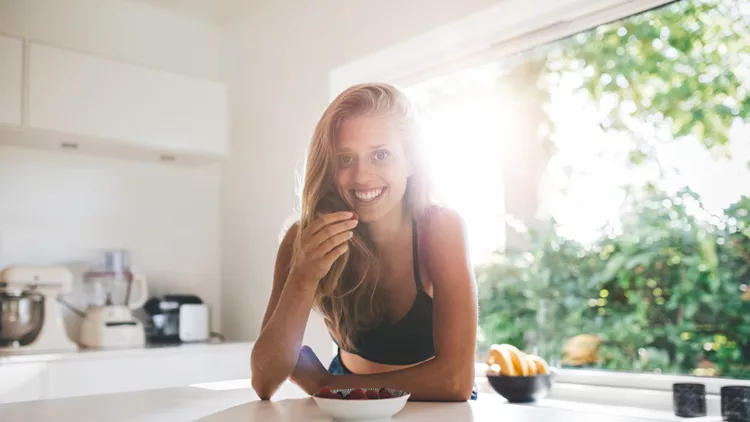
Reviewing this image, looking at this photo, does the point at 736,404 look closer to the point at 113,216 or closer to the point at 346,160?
the point at 346,160

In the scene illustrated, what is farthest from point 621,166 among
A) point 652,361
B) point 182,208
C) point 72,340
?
point 72,340

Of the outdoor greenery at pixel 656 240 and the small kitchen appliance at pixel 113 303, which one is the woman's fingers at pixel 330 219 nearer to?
the outdoor greenery at pixel 656 240

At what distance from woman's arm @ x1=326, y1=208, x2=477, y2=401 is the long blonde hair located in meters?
0.08

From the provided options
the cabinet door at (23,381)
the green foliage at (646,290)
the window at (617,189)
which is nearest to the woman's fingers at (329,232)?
the window at (617,189)

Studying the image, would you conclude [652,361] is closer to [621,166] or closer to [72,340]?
[621,166]

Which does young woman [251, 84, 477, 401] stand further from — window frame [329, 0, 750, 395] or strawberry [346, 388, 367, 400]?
window frame [329, 0, 750, 395]

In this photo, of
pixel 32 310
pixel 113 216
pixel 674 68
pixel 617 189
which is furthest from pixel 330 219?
pixel 113 216

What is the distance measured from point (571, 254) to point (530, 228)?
0.18 m

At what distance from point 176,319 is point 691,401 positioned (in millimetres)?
2188

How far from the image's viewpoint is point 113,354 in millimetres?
2531

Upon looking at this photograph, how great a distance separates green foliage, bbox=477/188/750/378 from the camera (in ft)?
6.18

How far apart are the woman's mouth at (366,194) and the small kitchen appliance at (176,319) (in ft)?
6.10

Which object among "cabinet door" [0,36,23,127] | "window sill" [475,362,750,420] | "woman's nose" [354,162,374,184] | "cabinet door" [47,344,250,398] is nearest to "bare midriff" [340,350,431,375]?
"woman's nose" [354,162,374,184]

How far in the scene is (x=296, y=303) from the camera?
4.58 ft
